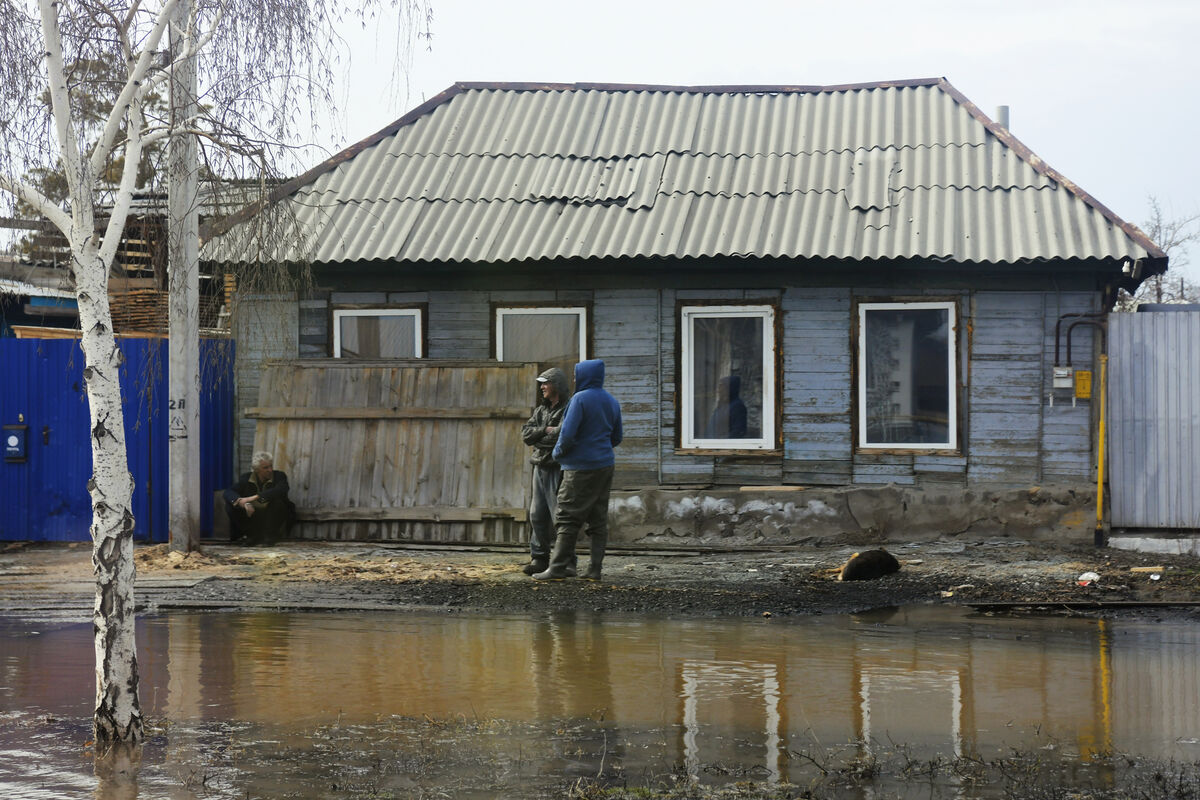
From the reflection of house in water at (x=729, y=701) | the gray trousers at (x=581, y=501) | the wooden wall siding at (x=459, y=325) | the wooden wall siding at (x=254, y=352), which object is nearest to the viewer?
the reflection of house in water at (x=729, y=701)

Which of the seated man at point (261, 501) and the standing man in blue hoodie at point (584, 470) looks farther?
the seated man at point (261, 501)

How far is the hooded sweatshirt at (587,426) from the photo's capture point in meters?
10.5

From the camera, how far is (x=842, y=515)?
12.8 meters

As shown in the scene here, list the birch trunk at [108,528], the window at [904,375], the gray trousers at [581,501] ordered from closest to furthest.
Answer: the birch trunk at [108,528] → the gray trousers at [581,501] → the window at [904,375]

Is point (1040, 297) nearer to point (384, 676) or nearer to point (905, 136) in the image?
point (905, 136)

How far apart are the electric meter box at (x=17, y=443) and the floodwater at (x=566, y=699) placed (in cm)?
471

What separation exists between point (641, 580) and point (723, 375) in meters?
3.43

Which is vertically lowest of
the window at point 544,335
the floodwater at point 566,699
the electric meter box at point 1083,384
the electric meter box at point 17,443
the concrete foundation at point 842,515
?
the floodwater at point 566,699

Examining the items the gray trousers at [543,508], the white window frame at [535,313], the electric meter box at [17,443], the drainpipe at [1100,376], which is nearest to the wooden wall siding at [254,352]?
the electric meter box at [17,443]

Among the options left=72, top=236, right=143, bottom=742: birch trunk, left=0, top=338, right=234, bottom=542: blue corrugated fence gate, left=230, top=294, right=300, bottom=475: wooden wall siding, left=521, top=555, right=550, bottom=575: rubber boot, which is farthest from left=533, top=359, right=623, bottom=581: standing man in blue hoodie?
left=72, top=236, right=143, bottom=742: birch trunk

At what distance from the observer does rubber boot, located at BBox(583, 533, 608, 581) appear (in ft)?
34.5

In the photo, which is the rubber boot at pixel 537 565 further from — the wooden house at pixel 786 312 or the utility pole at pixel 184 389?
the utility pole at pixel 184 389

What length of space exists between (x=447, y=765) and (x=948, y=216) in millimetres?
9610

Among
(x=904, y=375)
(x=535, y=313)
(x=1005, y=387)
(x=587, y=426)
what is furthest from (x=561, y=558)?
(x=1005, y=387)
